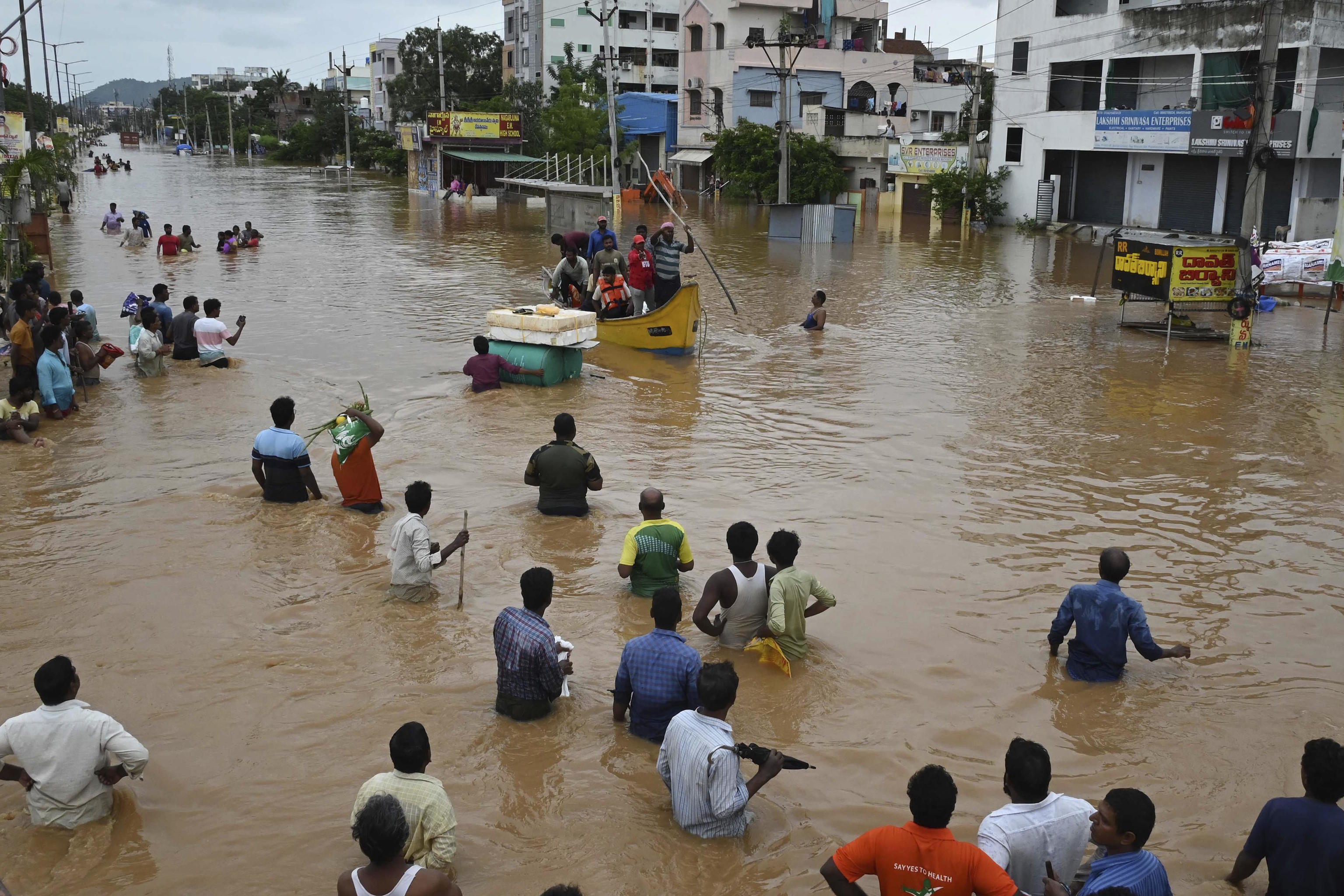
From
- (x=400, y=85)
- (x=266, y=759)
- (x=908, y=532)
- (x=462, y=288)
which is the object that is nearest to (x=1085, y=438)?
(x=908, y=532)

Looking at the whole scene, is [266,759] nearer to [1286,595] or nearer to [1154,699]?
[1154,699]

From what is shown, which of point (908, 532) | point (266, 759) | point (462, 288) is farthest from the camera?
point (462, 288)

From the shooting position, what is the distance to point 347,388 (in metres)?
16.1

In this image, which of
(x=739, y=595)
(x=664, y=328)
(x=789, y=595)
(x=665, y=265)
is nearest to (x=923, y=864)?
(x=789, y=595)

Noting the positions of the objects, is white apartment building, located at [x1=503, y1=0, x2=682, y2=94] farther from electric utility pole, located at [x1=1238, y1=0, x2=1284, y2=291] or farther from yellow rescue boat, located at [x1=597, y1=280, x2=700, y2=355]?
yellow rescue boat, located at [x1=597, y1=280, x2=700, y2=355]

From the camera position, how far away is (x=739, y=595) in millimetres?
7441

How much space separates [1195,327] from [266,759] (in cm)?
1867

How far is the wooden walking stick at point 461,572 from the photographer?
815 centimetres

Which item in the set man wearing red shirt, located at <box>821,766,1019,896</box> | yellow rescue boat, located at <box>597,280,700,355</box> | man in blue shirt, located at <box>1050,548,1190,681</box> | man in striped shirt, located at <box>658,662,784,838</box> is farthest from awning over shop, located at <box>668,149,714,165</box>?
man wearing red shirt, located at <box>821,766,1019,896</box>

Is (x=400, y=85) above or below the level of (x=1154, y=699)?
above

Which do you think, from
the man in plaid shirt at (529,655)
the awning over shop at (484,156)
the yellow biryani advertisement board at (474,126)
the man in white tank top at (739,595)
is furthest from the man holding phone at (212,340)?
the yellow biryani advertisement board at (474,126)

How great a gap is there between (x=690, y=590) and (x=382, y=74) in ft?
389

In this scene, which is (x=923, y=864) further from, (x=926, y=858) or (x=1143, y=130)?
(x=1143, y=130)

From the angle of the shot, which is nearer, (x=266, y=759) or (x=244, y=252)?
(x=266, y=759)
